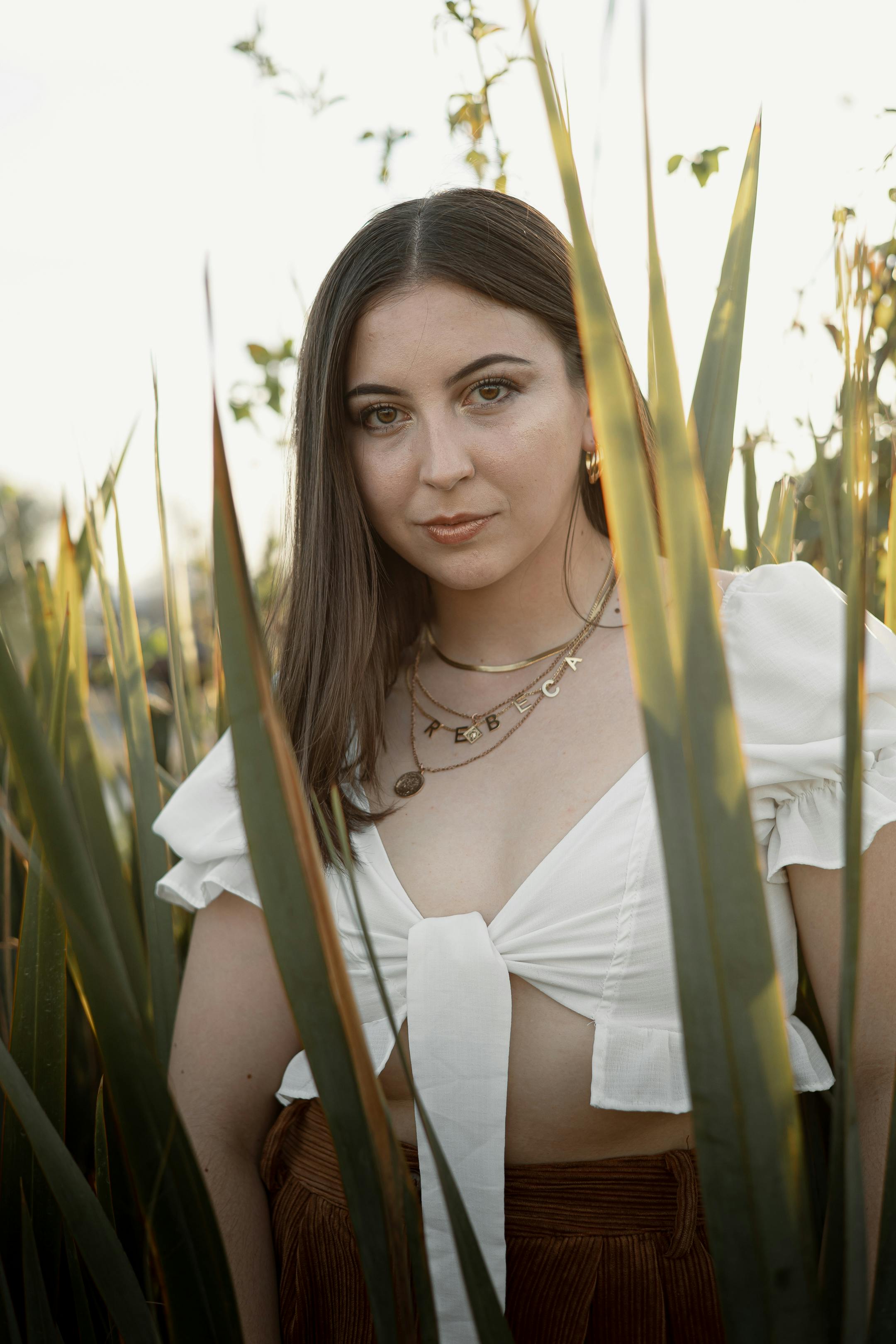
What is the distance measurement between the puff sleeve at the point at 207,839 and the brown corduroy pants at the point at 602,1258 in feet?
1.08

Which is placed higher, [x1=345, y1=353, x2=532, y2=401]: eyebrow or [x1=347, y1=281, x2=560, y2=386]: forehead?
[x1=347, y1=281, x2=560, y2=386]: forehead

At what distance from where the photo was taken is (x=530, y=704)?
1.17 meters

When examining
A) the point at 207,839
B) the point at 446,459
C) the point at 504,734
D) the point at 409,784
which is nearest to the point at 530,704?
the point at 504,734

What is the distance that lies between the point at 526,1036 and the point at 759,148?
0.94m

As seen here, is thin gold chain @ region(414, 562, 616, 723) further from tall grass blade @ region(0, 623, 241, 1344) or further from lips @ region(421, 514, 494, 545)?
tall grass blade @ region(0, 623, 241, 1344)

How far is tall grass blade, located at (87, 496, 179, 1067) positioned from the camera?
1096 mm

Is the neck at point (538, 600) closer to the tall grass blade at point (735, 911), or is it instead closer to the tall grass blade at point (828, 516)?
the tall grass blade at point (828, 516)

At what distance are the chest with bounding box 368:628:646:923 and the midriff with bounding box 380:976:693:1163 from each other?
0.11 meters

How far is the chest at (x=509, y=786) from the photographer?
39.7 inches

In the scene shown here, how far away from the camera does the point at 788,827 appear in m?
0.89

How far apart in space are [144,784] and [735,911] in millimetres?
920

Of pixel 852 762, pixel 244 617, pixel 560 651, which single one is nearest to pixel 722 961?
pixel 852 762

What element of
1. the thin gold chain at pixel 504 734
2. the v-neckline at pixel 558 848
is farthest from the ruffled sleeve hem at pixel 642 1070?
the thin gold chain at pixel 504 734

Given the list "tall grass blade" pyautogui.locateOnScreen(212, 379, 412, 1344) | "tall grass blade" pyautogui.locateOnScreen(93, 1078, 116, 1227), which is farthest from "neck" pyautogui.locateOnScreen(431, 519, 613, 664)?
"tall grass blade" pyautogui.locateOnScreen(212, 379, 412, 1344)
